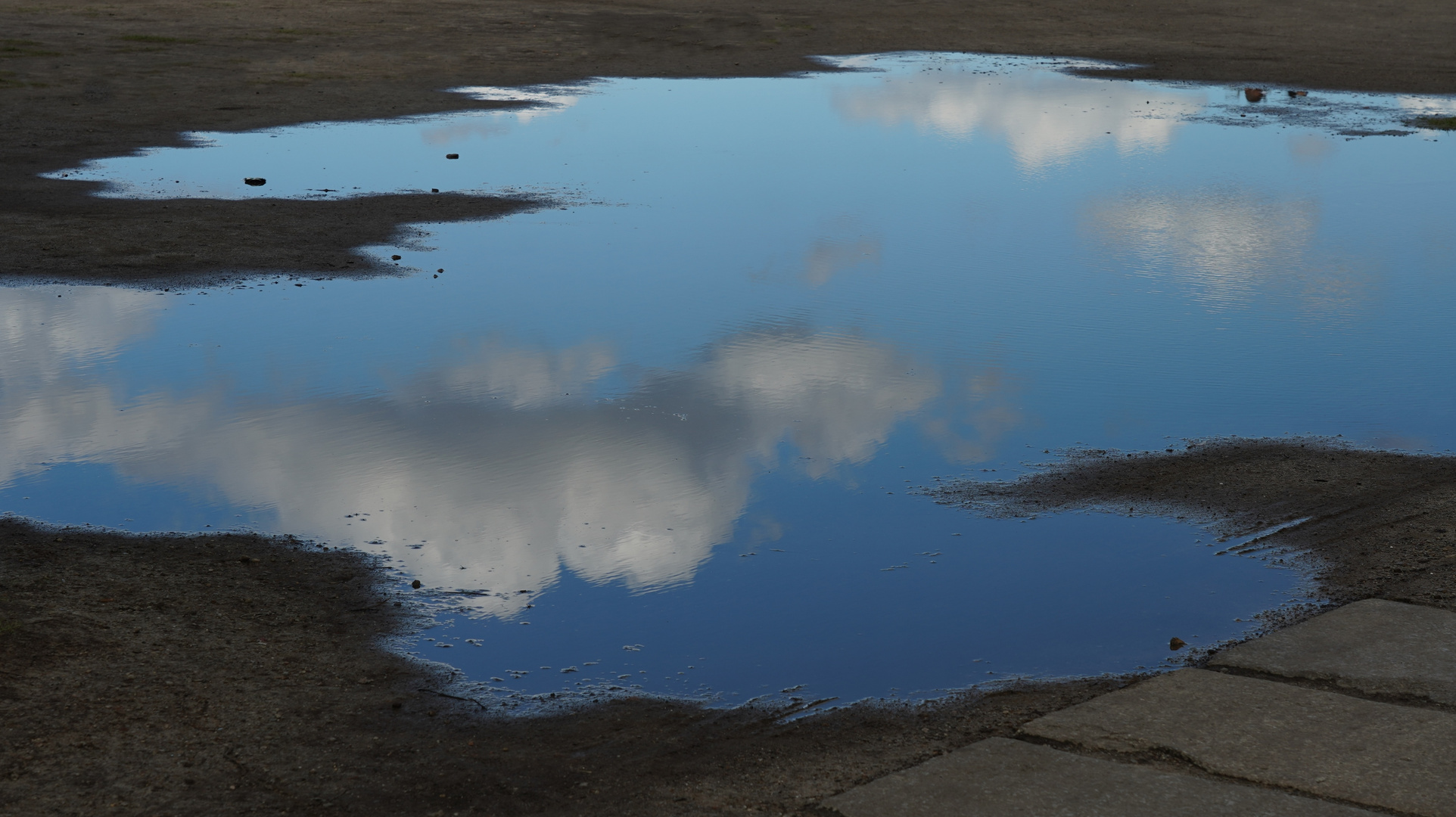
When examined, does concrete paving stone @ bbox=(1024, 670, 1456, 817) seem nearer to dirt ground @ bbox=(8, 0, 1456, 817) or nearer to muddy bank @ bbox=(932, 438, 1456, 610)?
dirt ground @ bbox=(8, 0, 1456, 817)

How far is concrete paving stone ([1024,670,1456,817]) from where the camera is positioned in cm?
463

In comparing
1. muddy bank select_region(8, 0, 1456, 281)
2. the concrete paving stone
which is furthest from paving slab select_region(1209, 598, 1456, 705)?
muddy bank select_region(8, 0, 1456, 281)

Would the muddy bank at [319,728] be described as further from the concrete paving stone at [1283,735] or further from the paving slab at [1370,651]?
the paving slab at [1370,651]

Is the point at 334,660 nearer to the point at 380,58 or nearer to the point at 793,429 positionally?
the point at 793,429

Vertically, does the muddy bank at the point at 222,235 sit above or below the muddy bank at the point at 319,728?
above

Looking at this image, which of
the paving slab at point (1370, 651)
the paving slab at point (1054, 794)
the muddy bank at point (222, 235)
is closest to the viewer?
the paving slab at point (1054, 794)

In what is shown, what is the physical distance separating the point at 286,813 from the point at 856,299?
8305 millimetres

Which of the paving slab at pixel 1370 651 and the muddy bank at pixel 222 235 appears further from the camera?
the muddy bank at pixel 222 235

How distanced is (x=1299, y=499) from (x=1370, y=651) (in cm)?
214

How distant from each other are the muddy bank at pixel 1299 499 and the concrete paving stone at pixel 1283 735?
138 centimetres

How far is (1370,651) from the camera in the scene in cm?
571

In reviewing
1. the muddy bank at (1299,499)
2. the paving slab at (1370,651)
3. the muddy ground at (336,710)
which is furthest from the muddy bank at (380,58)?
the paving slab at (1370,651)

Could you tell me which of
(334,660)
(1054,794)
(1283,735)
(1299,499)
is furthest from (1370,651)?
(334,660)

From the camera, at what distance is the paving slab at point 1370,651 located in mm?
5445
